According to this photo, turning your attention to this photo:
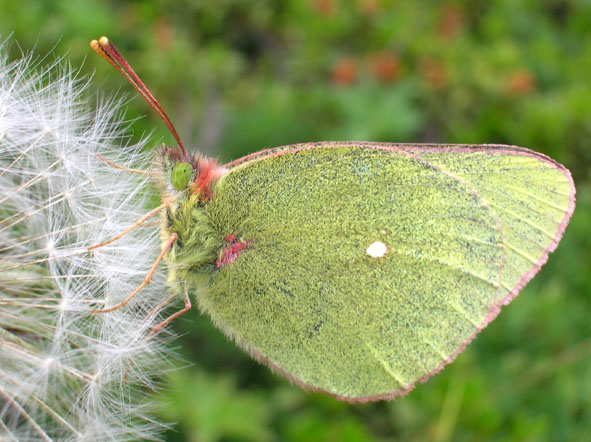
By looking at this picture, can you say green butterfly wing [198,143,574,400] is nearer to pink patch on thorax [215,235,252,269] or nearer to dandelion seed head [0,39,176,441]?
pink patch on thorax [215,235,252,269]

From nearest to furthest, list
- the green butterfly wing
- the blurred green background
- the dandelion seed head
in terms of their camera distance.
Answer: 1. the dandelion seed head
2. the green butterfly wing
3. the blurred green background

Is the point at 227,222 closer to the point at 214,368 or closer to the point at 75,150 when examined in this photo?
the point at 75,150

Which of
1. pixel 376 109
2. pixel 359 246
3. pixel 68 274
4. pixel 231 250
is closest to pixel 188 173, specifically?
Result: pixel 231 250

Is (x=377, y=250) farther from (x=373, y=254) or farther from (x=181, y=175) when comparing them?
(x=181, y=175)

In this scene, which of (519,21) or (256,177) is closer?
(256,177)

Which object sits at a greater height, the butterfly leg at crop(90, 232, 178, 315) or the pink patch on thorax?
the butterfly leg at crop(90, 232, 178, 315)

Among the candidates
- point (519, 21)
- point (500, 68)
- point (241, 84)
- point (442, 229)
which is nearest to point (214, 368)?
point (442, 229)

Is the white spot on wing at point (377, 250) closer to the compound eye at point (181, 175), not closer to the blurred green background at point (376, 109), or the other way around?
the compound eye at point (181, 175)

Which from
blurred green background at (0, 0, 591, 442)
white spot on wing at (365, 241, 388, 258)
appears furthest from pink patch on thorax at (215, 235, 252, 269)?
blurred green background at (0, 0, 591, 442)
